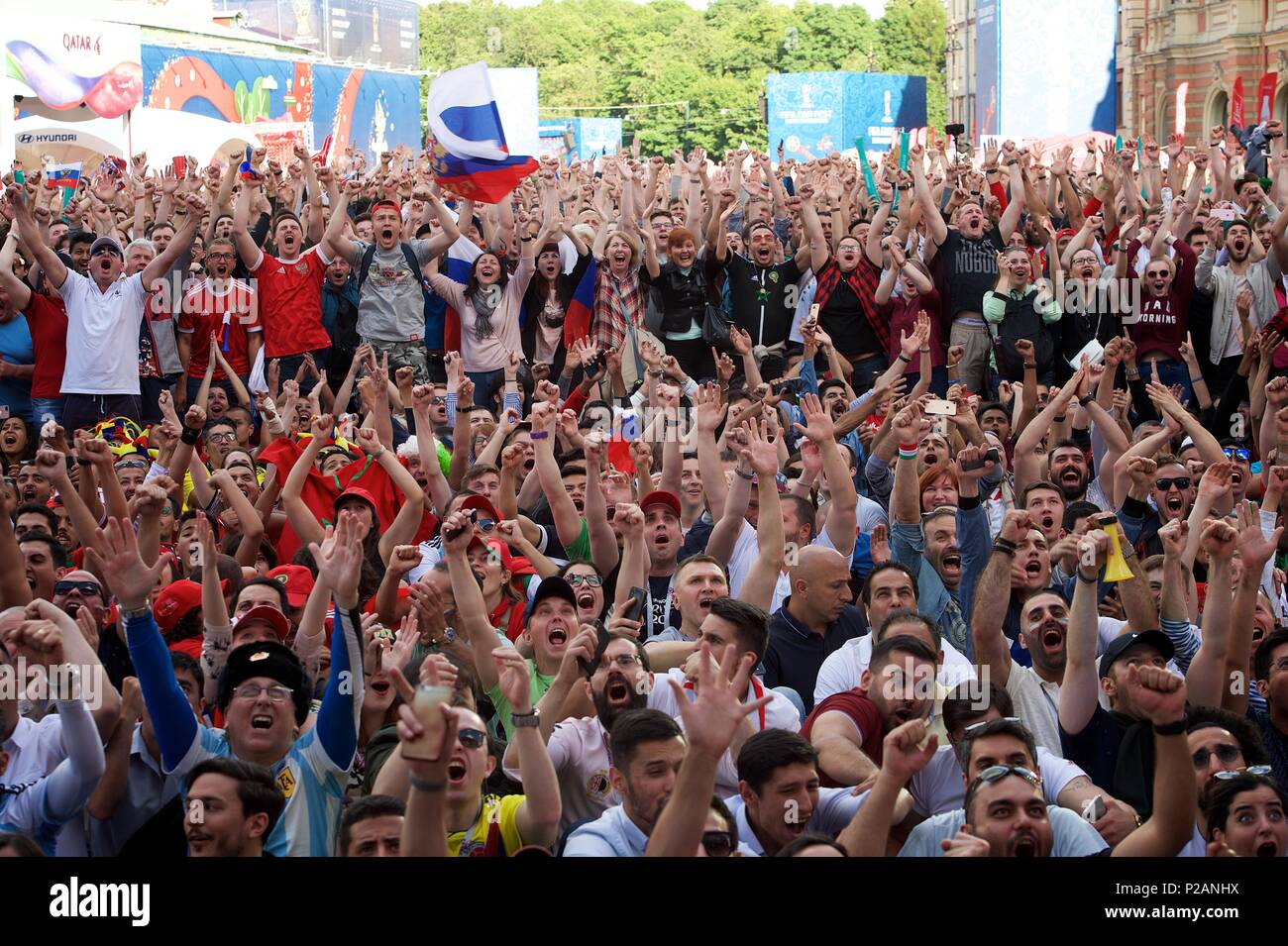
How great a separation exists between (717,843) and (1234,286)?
863cm

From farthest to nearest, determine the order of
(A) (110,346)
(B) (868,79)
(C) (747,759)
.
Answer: (B) (868,79)
(A) (110,346)
(C) (747,759)

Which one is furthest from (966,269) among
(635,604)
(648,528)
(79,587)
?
A: (79,587)

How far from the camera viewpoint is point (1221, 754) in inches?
179

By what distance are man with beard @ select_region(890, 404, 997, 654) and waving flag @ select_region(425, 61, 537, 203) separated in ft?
17.7

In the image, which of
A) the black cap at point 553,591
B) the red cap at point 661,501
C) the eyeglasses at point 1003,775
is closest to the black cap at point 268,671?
the black cap at point 553,591

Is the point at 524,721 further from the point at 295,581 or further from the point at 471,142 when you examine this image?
the point at 471,142

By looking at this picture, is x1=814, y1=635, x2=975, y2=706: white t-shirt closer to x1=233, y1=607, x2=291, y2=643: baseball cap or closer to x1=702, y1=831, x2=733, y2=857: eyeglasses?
x1=702, y1=831, x2=733, y2=857: eyeglasses

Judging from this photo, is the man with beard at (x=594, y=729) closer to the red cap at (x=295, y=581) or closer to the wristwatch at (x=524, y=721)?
the wristwatch at (x=524, y=721)

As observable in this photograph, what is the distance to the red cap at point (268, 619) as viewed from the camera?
536 cm

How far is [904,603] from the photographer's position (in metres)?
5.70

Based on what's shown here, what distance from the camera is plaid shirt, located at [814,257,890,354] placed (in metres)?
11.5

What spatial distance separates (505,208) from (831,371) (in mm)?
2823
